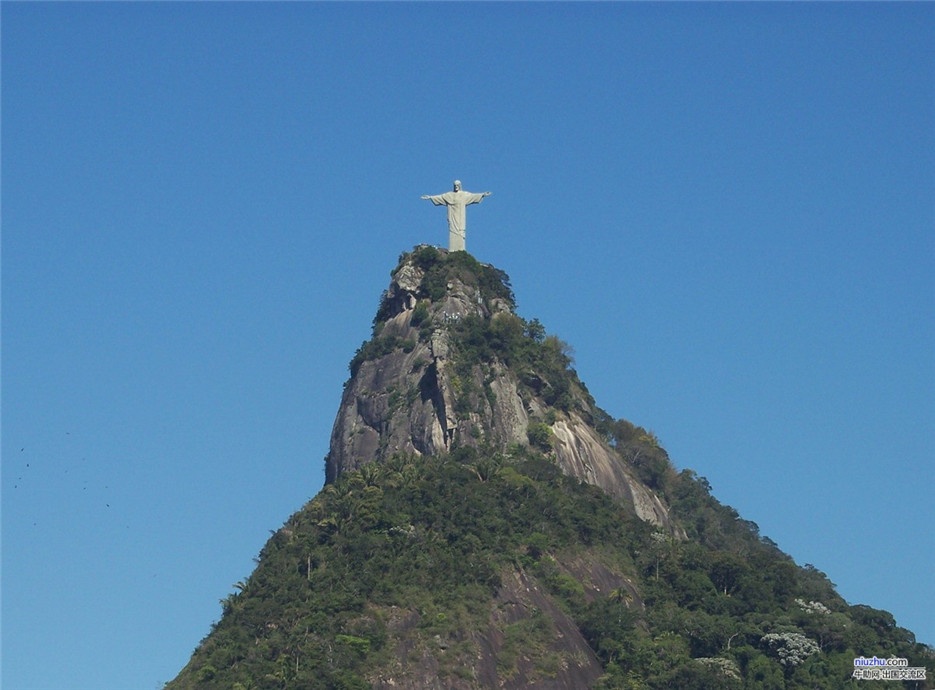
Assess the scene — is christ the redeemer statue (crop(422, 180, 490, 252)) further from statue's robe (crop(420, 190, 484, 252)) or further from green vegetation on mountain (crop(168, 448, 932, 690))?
green vegetation on mountain (crop(168, 448, 932, 690))

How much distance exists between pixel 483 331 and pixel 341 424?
11.5 meters

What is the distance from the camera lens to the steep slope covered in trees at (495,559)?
125 metres

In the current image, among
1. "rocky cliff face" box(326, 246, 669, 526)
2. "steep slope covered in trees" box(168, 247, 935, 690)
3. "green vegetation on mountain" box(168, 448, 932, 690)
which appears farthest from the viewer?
"rocky cliff face" box(326, 246, 669, 526)

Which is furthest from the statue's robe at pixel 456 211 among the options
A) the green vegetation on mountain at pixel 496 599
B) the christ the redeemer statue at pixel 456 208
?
the green vegetation on mountain at pixel 496 599

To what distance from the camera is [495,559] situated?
5207 inches

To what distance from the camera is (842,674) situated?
427ft

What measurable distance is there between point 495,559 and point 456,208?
3556 cm

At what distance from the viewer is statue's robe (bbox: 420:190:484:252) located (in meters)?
160

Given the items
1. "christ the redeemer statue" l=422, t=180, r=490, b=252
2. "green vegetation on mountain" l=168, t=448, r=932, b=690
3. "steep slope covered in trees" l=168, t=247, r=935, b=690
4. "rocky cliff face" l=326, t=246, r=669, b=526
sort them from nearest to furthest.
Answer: "green vegetation on mountain" l=168, t=448, r=932, b=690 → "steep slope covered in trees" l=168, t=247, r=935, b=690 → "rocky cliff face" l=326, t=246, r=669, b=526 → "christ the redeemer statue" l=422, t=180, r=490, b=252

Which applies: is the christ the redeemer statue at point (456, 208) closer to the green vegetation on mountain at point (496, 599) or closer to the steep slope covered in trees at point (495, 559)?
the steep slope covered in trees at point (495, 559)

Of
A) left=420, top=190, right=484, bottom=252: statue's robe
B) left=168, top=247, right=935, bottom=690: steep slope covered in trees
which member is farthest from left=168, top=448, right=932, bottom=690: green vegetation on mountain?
left=420, top=190, right=484, bottom=252: statue's robe

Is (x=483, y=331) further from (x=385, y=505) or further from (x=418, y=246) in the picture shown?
(x=385, y=505)

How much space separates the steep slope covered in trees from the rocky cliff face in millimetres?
154

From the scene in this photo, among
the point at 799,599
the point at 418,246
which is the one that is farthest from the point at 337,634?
the point at 418,246
